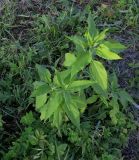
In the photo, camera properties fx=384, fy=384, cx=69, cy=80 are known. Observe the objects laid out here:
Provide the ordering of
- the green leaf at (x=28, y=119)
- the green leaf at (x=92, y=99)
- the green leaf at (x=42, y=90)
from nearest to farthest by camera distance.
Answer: the green leaf at (x=42, y=90)
the green leaf at (x=28, y=119)
the green leaf at (x=92, y=99)

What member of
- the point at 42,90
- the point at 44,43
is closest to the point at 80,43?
the point at 42,90

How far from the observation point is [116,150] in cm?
252

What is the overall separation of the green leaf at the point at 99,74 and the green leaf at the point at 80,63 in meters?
0.06

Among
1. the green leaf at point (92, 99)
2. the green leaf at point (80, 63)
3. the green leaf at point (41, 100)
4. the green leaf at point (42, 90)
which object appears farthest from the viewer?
the green leaf at point (92, 99)

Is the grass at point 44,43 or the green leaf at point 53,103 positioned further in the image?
the grass at point 44,43

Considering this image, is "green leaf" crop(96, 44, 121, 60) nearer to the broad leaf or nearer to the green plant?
the green plant

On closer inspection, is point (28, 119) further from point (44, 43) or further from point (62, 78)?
point (44, 43)

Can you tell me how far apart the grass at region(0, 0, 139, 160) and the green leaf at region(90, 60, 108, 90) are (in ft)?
1.59

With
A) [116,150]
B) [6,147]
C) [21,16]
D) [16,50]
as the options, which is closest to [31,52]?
[16,50]

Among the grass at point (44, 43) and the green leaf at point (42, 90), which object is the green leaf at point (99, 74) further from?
the grass at point (44, 43)

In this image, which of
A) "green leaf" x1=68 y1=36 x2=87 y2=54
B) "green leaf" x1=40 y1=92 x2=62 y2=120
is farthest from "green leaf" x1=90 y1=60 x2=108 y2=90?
"green leaf" x1=40 y1=92 x2=62 y2=120

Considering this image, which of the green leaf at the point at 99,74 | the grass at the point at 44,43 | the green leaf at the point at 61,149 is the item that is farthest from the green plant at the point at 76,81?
the grass at the point at 44,43

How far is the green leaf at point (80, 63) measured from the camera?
2049mm

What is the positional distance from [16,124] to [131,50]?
118 centimetres
